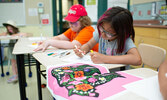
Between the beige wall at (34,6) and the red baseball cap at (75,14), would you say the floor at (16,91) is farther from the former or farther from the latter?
the beige wall at (34,6)

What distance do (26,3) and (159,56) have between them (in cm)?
326

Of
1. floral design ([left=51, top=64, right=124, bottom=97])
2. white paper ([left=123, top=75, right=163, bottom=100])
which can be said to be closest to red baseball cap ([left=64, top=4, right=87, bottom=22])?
floral design ([left=51, top=64, right=124, bottom=97])

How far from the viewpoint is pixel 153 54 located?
146 centimetres

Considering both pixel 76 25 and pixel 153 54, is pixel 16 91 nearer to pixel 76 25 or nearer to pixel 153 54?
pixel 76 25

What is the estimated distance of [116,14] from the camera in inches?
40.6

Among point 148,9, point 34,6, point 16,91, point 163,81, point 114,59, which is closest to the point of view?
point 163,81

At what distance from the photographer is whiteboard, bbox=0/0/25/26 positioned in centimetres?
352

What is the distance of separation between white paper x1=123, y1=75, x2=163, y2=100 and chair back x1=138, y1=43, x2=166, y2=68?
0.88m

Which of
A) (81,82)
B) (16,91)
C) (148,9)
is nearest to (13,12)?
(16,91)

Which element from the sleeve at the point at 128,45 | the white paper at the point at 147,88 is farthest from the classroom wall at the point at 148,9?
the white paper at the point at 147,88

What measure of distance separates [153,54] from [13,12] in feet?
10.8

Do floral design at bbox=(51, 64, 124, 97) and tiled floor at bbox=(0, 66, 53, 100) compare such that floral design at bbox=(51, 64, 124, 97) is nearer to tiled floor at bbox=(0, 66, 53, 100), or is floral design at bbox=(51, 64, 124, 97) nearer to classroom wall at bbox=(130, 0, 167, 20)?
tiled floor at bbox=(0, 66, 53, 100)

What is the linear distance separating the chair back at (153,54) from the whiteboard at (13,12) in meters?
3.01

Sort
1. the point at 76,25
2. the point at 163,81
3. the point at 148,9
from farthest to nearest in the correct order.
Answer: the point at 148,9, the point at 76,25, the point at 163,81
